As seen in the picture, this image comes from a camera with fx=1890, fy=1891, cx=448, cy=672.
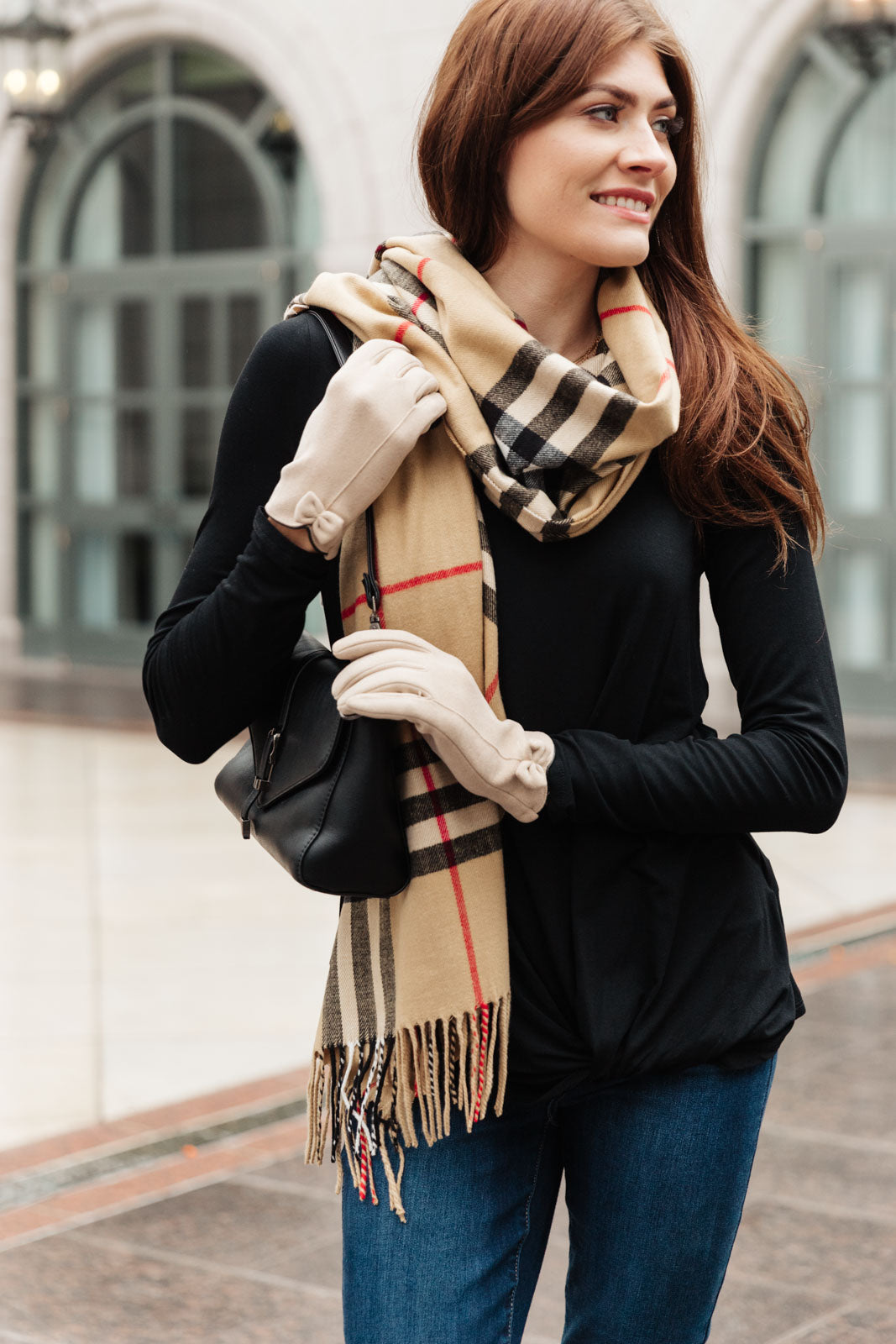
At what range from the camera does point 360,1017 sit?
6.34ft

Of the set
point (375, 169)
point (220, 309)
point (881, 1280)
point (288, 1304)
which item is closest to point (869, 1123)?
point (881, 1280)

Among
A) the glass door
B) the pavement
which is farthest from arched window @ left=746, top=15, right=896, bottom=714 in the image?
the pavement

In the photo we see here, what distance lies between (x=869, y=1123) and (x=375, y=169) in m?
10.6

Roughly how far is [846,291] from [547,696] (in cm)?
1164

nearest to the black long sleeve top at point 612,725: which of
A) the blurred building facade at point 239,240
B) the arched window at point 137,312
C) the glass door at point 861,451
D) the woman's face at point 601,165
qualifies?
the woman's face at point 601,165

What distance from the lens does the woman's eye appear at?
1900 millimetres

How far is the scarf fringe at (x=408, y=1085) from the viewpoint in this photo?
1.84 metres

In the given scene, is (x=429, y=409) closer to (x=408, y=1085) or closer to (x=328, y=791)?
(x=328, y=791)

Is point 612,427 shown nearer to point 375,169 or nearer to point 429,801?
point 429,801

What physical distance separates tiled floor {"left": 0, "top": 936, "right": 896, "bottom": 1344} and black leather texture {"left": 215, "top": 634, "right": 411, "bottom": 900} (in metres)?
1.93

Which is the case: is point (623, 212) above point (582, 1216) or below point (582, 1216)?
above

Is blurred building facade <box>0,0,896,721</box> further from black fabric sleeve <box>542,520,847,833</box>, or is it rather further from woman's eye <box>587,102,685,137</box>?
black fabric sleeve <box>542,520,847,833</box>

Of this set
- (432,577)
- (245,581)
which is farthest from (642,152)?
(245,581)

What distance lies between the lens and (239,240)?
614 inches
